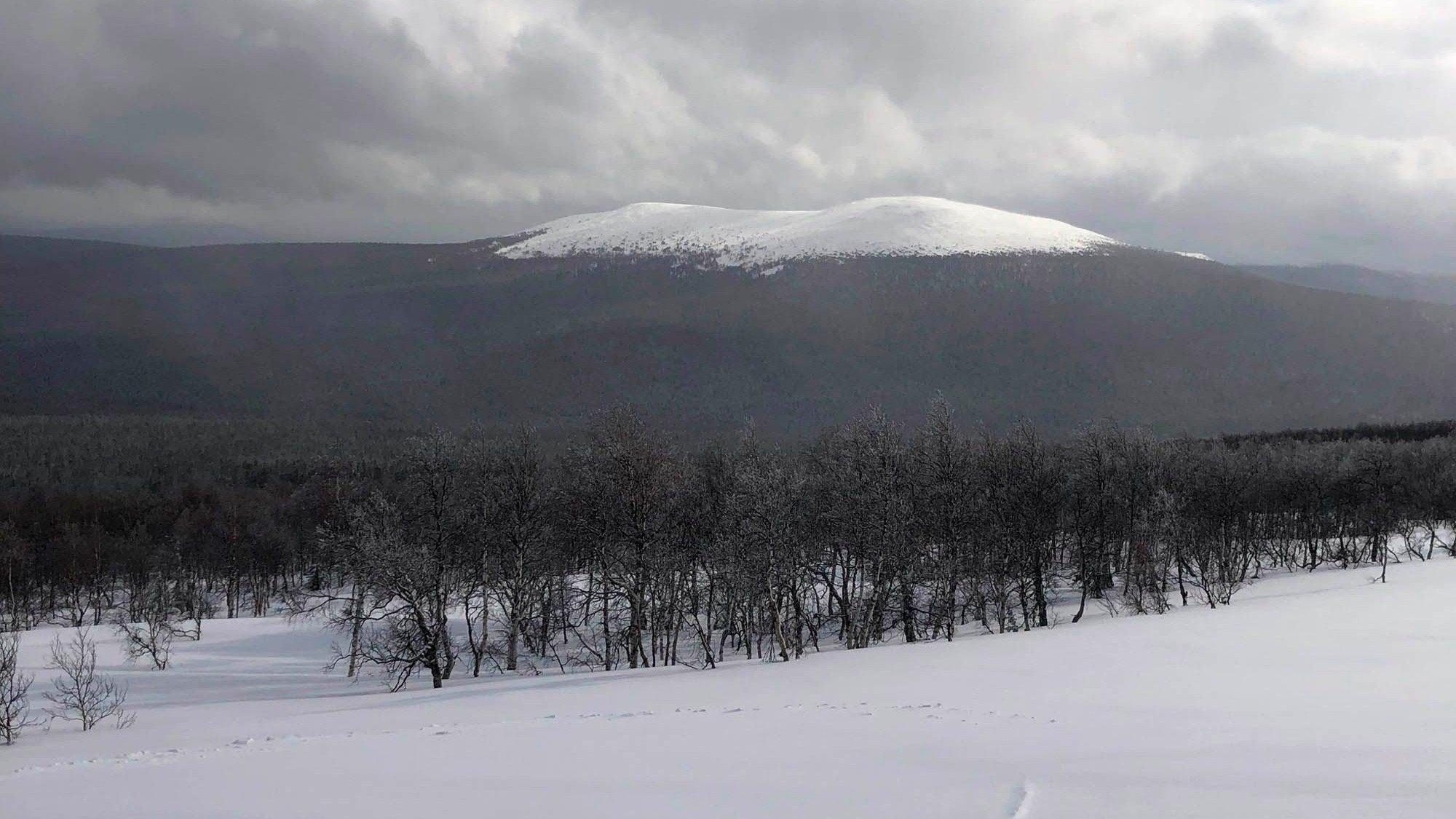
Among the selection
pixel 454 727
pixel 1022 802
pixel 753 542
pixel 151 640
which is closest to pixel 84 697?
pixel 454 727

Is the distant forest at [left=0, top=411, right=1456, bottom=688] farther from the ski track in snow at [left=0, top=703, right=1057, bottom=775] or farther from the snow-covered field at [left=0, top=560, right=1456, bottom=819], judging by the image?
the ski track in snow at [left=0, top=703, right=1057, bottom=775]

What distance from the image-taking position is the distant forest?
32.4 meters

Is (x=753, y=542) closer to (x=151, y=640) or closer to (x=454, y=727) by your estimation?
(x=454, y=727)

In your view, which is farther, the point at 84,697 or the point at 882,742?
the point at 84,697

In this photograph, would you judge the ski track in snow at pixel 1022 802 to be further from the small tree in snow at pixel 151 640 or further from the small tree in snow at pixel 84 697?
the small tree in snow at pixel 151 640

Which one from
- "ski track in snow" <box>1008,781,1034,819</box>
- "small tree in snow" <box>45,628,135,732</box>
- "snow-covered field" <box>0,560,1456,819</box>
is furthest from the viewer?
"small tree in snow" <box>45,628,135,732</box>

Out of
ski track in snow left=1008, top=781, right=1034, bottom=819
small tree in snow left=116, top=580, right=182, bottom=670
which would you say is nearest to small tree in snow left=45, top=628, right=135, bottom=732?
small tree in snow left=116, top=580, right=182, bottom=670

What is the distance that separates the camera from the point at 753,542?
3088cm

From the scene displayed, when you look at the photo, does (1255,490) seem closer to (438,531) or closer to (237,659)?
(438,531)

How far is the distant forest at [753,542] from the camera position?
1275 inches

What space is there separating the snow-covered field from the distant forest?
6490 millimetres

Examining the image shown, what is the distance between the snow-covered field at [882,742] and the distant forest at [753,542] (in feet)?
21.3

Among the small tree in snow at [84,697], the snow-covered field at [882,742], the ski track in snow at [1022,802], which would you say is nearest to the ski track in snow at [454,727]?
the snow-covered field at [882,742]

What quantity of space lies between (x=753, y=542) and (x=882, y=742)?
56.7ft
